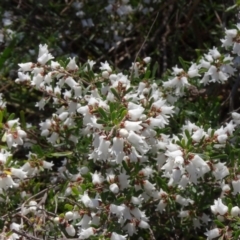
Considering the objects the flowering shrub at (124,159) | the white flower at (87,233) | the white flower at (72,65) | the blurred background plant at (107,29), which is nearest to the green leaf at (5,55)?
the blurred background plant at (107,29)

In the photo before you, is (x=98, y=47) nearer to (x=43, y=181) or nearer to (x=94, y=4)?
(x=94, y=4)

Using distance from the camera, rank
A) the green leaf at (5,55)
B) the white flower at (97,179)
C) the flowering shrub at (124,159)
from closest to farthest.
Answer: the flowering shrub at (124,159), the white flower at (97,179), the green leaf at (5,55)

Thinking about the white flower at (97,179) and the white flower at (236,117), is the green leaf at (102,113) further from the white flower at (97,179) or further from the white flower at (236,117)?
the white flower at (236,117)

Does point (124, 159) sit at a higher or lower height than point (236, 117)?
lower

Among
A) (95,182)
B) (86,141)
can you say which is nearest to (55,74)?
(86,141)

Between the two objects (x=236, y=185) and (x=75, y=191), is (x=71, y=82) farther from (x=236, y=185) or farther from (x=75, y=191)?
(x=236, y=185)

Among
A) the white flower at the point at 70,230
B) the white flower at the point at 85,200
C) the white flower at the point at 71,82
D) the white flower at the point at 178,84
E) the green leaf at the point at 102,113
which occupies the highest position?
the white flower at the point at 178,84

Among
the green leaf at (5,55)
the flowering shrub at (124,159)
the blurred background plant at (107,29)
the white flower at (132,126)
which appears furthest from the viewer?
the blurred background plant at (107,29)

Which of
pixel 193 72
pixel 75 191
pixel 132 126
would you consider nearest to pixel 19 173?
pixel 75 191
